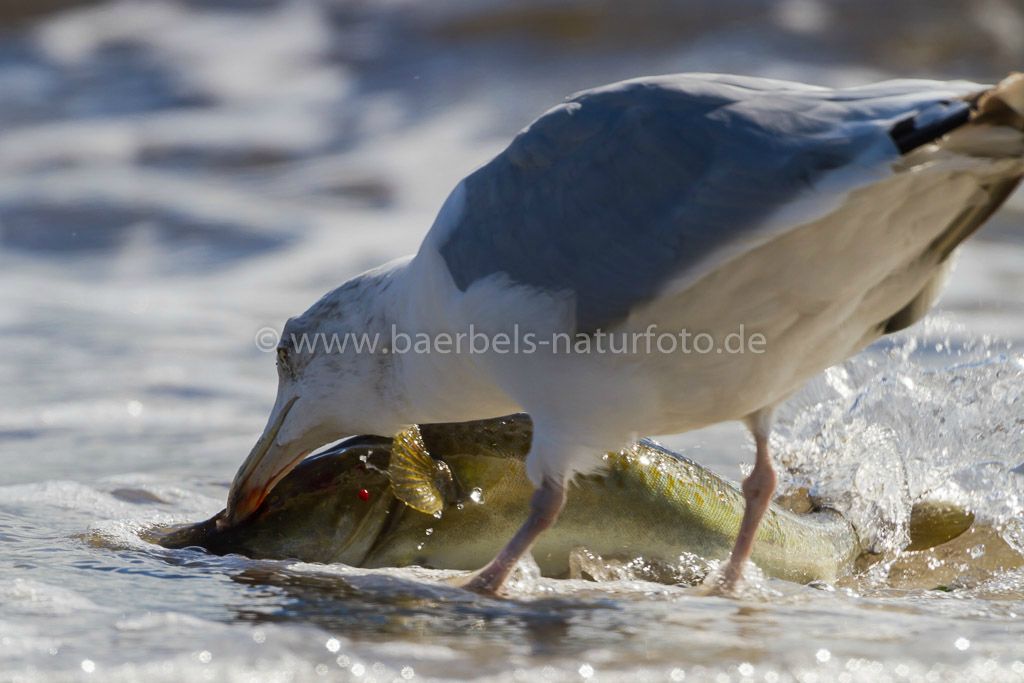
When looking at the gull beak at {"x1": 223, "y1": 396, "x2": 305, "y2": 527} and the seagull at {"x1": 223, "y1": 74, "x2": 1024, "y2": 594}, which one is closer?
the seagull at {"x1": 223, "y1": 74, "x2": 1024, "y2": 594}

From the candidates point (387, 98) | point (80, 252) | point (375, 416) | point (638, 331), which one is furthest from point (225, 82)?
point (638, 331)

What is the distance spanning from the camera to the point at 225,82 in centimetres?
1377

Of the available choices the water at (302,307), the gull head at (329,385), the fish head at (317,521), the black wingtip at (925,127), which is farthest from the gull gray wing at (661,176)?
the water at (302,307)

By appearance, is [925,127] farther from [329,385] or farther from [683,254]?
[329,385]

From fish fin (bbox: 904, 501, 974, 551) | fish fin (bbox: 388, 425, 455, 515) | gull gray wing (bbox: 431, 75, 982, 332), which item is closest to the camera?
gull gray wing (bbox: 431, 75, 982, 332)

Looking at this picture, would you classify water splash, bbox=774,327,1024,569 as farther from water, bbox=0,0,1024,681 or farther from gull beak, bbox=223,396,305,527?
gull beak, bbox=223,396,305,527

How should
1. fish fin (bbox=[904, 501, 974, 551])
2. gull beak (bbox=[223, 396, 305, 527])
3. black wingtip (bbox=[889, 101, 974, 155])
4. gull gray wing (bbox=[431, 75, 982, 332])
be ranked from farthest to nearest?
1. fish fin (bbox=[904, 501, 974, 551])
2. gull beak (bbox=[223, 396, 305, 527])
3. gull gray wing (bbox=[431, 75, 982, 332])
4. black wingtip (bbox=[889, 101, 974, 155])

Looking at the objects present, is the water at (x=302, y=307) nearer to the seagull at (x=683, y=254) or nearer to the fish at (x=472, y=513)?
the fish at (x=472, y=513)

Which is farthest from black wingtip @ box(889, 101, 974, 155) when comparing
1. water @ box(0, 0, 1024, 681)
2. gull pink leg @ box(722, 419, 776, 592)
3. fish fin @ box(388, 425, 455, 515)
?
fish fin @ box(388, 425, 455, 515)

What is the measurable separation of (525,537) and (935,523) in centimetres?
164

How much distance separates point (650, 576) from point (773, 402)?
0.61m

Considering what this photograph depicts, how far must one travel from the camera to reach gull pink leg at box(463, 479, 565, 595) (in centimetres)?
355

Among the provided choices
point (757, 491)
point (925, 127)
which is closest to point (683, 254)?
point (925, 127)

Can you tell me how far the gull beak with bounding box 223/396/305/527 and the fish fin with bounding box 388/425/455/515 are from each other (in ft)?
1.31
